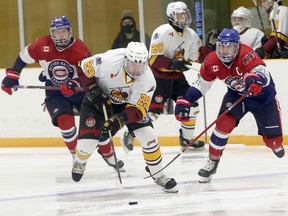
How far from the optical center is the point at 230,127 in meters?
6.35

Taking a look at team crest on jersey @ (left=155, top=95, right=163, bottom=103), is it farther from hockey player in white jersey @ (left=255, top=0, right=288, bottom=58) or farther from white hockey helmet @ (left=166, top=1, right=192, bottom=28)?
hockey player in white jersey @ (left=255, top=0, right=288, bottom=58)

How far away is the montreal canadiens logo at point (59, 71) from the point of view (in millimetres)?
7203

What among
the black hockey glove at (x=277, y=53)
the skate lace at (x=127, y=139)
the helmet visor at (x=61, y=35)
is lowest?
the skate lace at (x=127, y=139)

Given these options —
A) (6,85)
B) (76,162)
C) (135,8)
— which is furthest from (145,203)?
(135,8)

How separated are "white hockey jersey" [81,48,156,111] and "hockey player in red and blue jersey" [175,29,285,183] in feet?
1.23

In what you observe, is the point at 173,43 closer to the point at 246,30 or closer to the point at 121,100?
the point at 246,30

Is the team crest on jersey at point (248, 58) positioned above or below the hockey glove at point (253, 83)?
above

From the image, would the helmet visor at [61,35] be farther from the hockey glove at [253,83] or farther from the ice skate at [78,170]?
the hockey glove at [253,83]

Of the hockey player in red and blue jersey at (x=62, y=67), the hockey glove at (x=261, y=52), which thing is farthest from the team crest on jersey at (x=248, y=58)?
the hockey glove at (x=261, y=52)

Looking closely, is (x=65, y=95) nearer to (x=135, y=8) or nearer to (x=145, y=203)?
(x=145, y=203)

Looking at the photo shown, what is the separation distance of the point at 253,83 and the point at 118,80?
80cm

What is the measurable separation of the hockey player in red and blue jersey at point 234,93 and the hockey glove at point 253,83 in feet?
0.04

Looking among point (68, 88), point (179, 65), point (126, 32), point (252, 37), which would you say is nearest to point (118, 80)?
point (68, 88)

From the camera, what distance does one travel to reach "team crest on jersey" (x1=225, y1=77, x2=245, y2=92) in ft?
20.9
